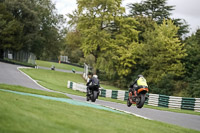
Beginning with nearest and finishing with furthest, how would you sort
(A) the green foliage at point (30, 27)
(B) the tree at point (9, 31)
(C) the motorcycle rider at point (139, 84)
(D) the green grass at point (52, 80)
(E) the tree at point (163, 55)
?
(C) the motorcycle rider at point (139, 84) → (D) the green grass at point (52, 80) → (E) the tree at point (163, 55) → (B) the tree at point (9, 31) → (A) the green foliage at point (30, 27)

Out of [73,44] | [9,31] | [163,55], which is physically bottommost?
[163,55]

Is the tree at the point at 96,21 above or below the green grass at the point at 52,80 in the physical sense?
above

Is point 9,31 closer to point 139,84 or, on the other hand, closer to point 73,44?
point 73,44

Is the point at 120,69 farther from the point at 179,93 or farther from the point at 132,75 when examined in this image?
the point at 179,93

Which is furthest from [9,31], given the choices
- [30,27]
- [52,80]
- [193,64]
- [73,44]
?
[193,64]

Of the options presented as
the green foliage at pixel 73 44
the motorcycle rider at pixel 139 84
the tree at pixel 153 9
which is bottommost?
the motorcycle rider at pixel 139 84

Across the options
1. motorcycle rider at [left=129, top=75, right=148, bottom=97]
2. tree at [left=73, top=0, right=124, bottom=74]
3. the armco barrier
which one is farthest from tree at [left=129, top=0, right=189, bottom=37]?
motorcycle rider at [left=129, top=75, right=148, bottom=97]

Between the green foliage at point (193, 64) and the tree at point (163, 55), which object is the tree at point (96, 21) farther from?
the green foliage at point (193, 64)

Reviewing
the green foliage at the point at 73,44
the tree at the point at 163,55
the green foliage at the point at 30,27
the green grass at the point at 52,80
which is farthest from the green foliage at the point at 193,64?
the green foliage at the point at 30,27

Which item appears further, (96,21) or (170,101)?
(96,21)

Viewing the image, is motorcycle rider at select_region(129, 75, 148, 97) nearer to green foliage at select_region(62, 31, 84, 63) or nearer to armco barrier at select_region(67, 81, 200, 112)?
armco barrier at select_region(67, 81, 200, 112)

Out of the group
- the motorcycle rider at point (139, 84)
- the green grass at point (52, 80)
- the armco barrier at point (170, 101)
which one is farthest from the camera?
the green grass at point (52, 80)

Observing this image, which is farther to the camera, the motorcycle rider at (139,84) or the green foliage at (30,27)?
the green foliage at (30,27)

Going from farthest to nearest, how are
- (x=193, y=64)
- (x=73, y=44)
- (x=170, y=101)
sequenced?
(x=73, y=44)
(x=193, y=64)
(x=170, y=101)
